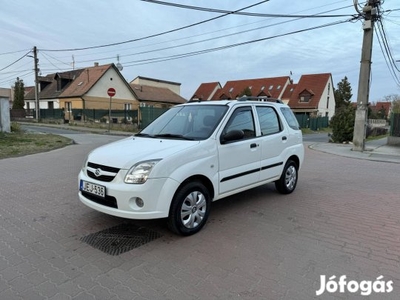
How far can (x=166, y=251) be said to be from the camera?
11.5 feet

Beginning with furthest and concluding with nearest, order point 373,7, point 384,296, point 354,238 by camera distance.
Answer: point 373,7 → point 354,238 → point 384,296

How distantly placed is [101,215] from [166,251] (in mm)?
1578

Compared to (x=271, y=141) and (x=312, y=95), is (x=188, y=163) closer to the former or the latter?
(x=271, y=141)

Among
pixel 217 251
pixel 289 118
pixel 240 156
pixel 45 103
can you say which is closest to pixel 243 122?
pixel 240 156

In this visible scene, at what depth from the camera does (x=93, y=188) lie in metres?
3.81

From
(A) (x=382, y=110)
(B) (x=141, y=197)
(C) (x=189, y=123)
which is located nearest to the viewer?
(B) (x=141, y=197)

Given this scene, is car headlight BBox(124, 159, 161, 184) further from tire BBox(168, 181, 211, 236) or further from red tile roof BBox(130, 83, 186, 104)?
red tile roof BBox(130, 83, 186, 104)

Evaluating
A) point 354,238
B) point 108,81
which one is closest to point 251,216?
point 354,238

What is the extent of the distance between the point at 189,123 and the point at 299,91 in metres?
46.7

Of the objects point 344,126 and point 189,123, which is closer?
point 189,123

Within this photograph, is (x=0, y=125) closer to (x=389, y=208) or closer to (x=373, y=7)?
(x=389, y=208)

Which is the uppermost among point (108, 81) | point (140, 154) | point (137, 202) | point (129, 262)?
point (108, 81)

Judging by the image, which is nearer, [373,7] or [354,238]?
[354,238]

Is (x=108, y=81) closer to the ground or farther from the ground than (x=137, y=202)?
farther from the ground
